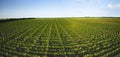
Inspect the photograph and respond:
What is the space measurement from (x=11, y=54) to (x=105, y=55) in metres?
7.47

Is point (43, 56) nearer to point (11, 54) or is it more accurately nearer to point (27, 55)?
point (27, 55)

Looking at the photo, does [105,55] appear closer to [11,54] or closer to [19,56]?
[19,56]

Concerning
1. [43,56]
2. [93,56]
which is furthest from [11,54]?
[93,56]

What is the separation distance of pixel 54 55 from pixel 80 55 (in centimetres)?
206

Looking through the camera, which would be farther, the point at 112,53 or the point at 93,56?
the point at 112,53

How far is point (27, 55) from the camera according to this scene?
37.8 feet

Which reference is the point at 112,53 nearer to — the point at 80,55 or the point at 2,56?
the point at 80,55

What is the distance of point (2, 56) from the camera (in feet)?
37.3

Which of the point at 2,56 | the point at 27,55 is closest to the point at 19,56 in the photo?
the point at 27,55

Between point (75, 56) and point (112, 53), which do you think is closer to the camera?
point (75, 56)

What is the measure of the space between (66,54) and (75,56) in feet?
2.84

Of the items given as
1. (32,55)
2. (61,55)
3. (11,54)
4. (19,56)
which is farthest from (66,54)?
(11,54)

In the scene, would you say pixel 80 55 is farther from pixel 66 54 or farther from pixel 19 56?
pixel 19 56

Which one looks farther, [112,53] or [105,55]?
[112,53]
